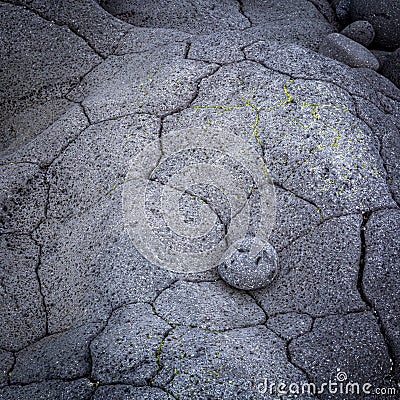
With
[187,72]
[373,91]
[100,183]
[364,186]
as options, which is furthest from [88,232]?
[373,91]

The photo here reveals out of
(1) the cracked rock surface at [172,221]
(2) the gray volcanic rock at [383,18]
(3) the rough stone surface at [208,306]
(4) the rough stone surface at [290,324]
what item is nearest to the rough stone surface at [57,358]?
(1) the cracked rock surface at [172,221]

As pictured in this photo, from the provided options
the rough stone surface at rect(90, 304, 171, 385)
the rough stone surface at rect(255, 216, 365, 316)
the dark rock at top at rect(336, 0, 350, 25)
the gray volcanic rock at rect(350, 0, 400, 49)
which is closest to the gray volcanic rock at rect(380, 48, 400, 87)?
the gray volcanic rock at rect(350, 0, 400, 49)

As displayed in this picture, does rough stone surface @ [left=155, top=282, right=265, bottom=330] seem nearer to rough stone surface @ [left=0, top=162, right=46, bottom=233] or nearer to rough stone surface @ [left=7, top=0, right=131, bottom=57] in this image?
rough stone surface @ [left=0, top=162, right=46, bottom=233]

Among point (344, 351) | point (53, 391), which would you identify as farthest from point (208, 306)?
point (53, 391)

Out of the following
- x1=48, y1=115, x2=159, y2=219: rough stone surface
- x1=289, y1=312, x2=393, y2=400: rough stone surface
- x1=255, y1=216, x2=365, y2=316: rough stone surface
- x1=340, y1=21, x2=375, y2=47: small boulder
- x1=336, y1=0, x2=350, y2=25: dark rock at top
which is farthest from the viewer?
x1=336, y1=0, x2=350, y2=25: dark rock at top

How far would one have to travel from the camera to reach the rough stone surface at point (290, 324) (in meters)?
2.02

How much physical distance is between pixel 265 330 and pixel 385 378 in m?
0.52

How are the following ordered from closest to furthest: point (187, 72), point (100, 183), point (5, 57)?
point (100, 183) → point (187, 72) → point (5, 57)

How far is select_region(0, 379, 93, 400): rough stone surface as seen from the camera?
1834mm

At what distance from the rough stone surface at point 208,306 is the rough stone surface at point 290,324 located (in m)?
0.06

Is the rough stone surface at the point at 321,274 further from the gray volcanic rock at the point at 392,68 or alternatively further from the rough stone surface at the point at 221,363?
the gray volcanic rock at the point at 392,68

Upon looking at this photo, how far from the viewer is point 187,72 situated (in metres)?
2.88

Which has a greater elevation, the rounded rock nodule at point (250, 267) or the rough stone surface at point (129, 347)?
the rounded rock nodule at point (250, 267)

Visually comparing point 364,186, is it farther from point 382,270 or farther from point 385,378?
point 385,378
